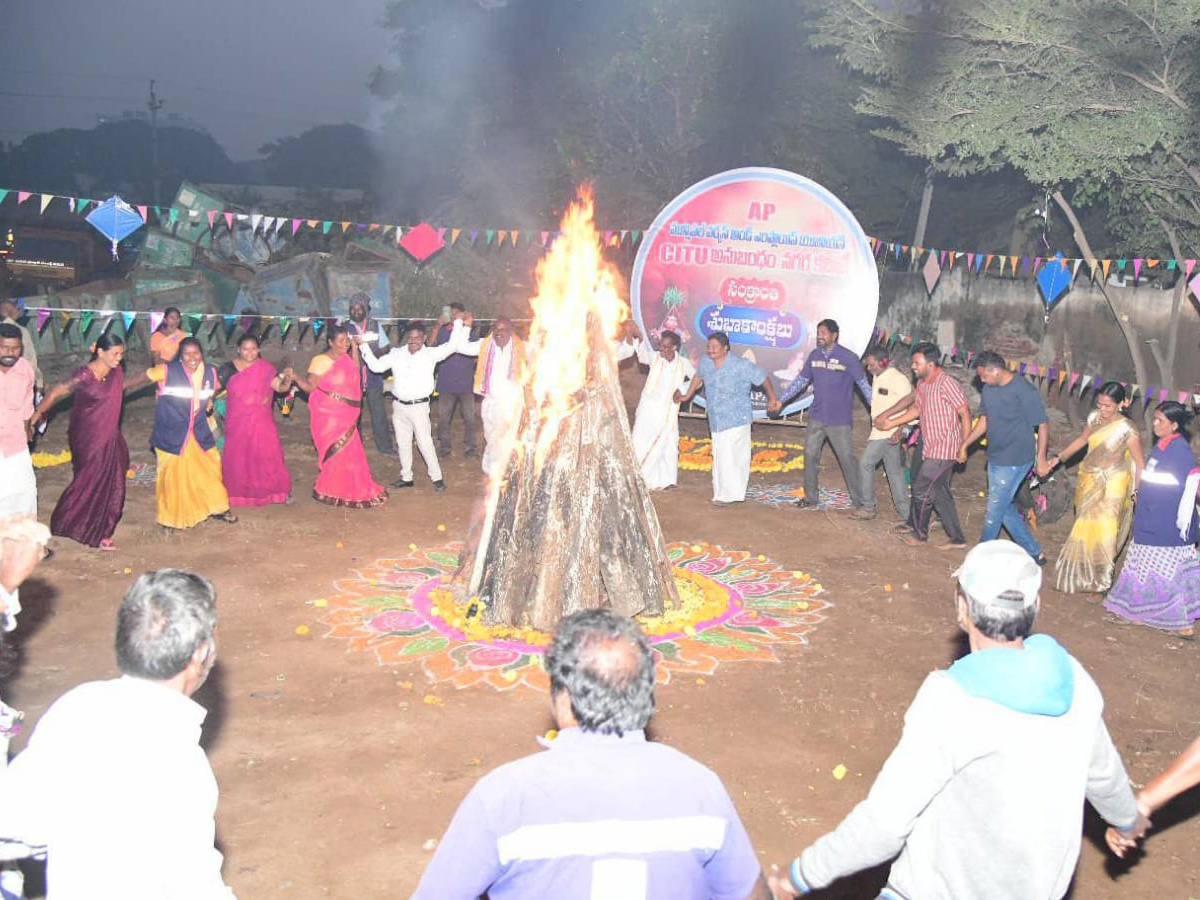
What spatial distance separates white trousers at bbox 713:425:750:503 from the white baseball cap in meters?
8.55

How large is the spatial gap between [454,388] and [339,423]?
268 centimetres

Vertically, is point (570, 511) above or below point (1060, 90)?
below

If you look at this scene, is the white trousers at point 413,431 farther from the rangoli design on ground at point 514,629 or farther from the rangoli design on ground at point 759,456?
the rangoli design on ground at point 759,456

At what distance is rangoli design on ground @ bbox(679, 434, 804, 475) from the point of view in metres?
13.7

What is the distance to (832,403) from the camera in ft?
37.1

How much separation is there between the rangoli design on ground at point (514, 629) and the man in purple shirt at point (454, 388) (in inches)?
169

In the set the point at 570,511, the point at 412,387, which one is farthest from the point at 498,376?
the point at 570,511

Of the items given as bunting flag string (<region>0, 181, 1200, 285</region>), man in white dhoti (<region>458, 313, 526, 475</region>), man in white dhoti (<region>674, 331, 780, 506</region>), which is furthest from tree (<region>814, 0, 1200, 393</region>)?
man in white dhoti (<region>458, 313, 526, 475</region>)

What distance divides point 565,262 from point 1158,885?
582 cm

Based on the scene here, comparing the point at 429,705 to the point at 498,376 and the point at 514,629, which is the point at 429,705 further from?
the point at 498,376

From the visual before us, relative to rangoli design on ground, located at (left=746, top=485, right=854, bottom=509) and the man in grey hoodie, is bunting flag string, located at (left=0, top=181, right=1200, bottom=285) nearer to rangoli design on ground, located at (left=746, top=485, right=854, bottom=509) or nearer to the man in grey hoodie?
rangoli design on ground, located at (left=746, top=485, right=854, bottom=509)

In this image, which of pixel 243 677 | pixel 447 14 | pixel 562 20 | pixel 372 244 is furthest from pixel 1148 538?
pixel 447 14

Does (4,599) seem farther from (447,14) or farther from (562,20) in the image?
(447,14)

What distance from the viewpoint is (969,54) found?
506 inches
